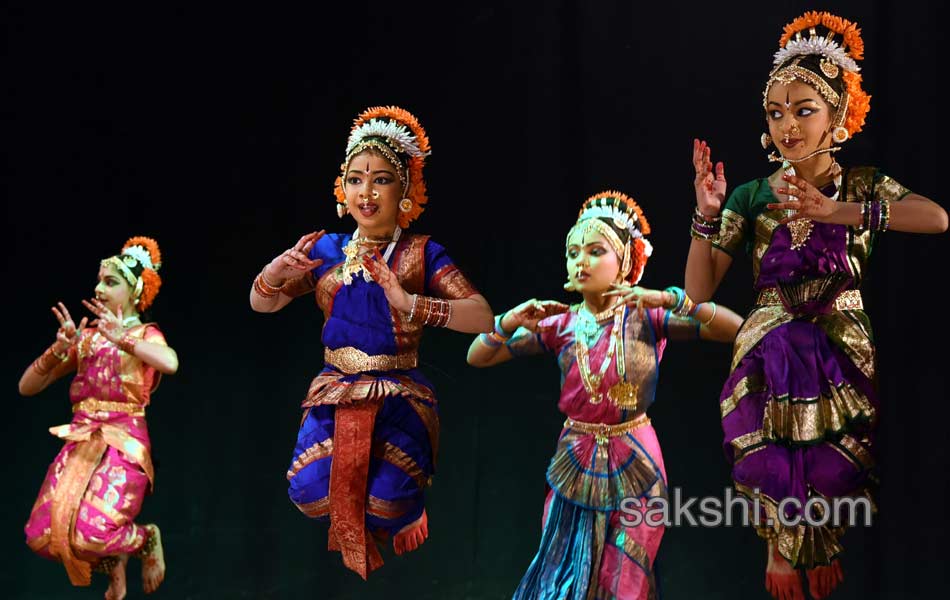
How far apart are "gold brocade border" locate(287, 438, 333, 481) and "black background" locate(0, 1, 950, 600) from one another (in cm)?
90

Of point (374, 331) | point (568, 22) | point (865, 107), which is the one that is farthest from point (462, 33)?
point (865, 107)

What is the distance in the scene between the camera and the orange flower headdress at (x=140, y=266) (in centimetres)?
439

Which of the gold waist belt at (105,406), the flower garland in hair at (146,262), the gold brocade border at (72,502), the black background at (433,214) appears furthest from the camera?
the flower garland in hair at (146,262)

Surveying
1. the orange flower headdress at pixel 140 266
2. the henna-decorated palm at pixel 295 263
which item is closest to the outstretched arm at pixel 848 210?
the henna-decorated palm at pixel 295 263

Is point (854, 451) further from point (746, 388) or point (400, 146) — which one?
point (400, 146)

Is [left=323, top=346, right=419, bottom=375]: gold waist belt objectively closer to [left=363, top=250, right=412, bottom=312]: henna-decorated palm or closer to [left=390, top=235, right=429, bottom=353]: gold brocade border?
[left=390, top=235, right=429, bottom=353]: gold brocade border

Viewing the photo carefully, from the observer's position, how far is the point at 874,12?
3.67m

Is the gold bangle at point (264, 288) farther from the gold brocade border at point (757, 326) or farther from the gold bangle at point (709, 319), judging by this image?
the gold brocade border at point (757, 326)

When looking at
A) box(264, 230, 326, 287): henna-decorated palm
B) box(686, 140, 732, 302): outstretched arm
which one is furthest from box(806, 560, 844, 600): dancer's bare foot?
box(264, 230, 326, 287): henna-decorated palm

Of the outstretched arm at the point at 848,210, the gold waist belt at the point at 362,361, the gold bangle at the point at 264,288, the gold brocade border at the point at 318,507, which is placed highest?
A: the outstretched arm at the point at 848,210

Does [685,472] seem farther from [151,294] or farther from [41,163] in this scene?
[41,163]

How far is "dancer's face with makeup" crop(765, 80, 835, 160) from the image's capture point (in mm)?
2980

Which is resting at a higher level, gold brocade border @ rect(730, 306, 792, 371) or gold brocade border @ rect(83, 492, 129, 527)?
gold brocade border @ rect(730, 306, 792, 371)

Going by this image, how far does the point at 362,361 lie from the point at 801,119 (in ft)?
4.66
